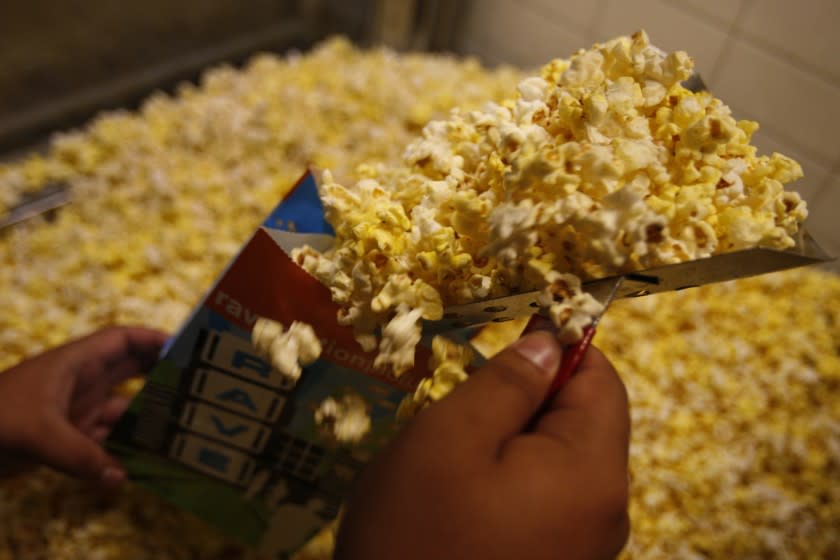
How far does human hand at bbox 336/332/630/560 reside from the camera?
0.39m

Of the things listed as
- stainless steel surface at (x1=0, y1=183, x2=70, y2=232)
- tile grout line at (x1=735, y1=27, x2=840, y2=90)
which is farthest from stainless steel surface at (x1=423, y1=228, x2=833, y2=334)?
stainless steel surface at (x1=0, y1=183, x2=70, y2=232)

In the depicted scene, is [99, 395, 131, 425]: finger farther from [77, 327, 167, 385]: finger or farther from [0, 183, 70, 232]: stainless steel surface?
[0, 183, 70, 232]: stainless steel surface

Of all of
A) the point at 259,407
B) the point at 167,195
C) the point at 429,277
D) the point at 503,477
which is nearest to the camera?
the point at 503,477

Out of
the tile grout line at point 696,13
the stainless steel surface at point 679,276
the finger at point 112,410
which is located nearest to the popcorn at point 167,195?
the finger at point 112,410

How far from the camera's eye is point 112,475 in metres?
0.82

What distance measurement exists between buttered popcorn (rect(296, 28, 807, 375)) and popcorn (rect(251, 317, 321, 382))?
0.04 metres

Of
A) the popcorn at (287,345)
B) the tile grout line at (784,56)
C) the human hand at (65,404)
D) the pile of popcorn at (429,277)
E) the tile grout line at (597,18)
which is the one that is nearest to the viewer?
the popcorn at (287,345)

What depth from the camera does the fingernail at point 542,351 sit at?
0.44m

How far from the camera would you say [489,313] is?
498mm

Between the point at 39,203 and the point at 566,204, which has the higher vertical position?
the point at 566,204

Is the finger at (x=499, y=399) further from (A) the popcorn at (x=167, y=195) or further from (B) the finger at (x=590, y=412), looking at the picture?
(A) the popcorn at (x=167, y=195)

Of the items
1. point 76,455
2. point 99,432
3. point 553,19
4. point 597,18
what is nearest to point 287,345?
point 76,455

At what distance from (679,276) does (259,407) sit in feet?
1.47

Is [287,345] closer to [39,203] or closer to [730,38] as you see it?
[730,38]
